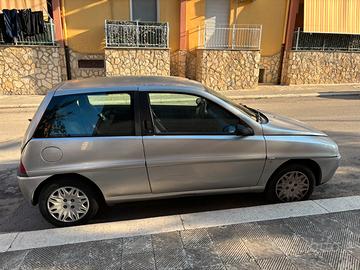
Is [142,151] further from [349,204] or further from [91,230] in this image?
[349,204]

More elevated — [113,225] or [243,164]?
[243,164]

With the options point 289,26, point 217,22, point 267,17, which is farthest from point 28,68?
point 289,26

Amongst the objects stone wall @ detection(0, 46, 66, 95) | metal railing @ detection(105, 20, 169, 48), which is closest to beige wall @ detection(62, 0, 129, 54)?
metal railing @ detection(105, 20, 169, 48)

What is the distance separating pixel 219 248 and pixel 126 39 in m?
12.2

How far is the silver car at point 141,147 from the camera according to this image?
323cm

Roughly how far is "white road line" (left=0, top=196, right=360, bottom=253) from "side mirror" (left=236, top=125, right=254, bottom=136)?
82cm

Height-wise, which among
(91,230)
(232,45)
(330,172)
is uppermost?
(232,45)

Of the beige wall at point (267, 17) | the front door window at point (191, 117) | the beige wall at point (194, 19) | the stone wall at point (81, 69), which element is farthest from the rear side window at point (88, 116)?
the beige wall at point (267, 17)

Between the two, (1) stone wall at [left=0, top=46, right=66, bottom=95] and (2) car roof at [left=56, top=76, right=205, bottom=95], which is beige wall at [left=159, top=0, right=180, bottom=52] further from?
(2) car roof at [left=56, top=76, right=205, bottom=95]

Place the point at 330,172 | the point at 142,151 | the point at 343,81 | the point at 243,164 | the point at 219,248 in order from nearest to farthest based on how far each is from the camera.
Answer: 1. the point at 219,248
2. the point at 142,151
3. the point at 243,164
4. the point at 330,172
5. the point at 343,81

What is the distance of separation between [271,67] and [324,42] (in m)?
2.82

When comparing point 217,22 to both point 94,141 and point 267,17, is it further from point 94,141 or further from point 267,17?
point 94,141

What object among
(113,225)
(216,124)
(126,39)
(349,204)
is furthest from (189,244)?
(126,39)

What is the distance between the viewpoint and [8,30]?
12.3 meters
